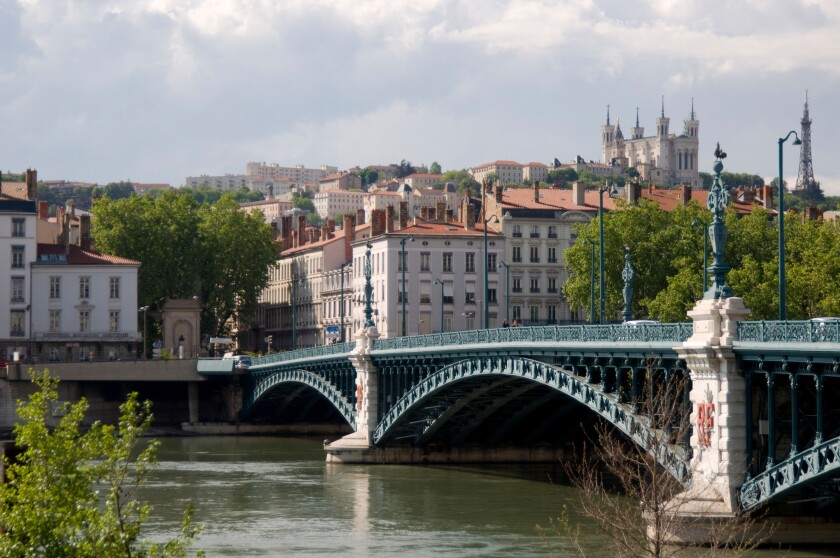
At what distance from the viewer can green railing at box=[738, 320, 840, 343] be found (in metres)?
35.0

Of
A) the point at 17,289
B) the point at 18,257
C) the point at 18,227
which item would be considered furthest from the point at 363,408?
the point at 18,227

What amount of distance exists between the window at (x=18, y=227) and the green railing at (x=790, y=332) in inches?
2768

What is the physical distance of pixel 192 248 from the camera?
120 m

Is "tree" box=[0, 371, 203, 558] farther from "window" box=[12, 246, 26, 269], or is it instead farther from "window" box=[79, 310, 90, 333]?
"window" box=[79, 310, 90, 333]

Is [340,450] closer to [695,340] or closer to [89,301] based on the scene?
[695,340]

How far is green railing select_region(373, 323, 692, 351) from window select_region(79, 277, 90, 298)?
39.2 metres

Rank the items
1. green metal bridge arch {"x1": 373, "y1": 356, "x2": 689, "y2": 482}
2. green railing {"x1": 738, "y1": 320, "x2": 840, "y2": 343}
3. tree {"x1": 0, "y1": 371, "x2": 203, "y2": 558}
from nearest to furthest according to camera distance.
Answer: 1. tree {"x1": 0, "y1": 371, "x2": 203, "y2": 558}
2. green railing {"x1": 738, "y1": 320, "x2": 840, "y2": 343}
3. green metal bridge arch {"x1": 373, "y1": 356, "x2": 689, "y2": 482}

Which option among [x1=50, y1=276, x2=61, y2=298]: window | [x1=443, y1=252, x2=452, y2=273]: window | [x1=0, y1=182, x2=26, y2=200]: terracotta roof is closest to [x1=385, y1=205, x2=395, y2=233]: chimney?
[x1=443, y1=252, x2=452, y2=273]: window

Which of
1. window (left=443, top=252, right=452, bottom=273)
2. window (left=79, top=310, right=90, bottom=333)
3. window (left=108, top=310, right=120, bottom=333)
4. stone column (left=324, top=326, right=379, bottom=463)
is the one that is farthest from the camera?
window (left=443, top=252, right=452, bottom=273)

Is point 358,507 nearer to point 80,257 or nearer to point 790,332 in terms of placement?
point 790,332

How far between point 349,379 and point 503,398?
47.3ft

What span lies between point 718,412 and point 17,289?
69.7 metres

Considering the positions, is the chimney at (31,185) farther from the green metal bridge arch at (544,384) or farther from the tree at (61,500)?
the tree at (61,500)

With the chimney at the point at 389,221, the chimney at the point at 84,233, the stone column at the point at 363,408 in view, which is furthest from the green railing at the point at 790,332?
the chimney at the point at 84,233
